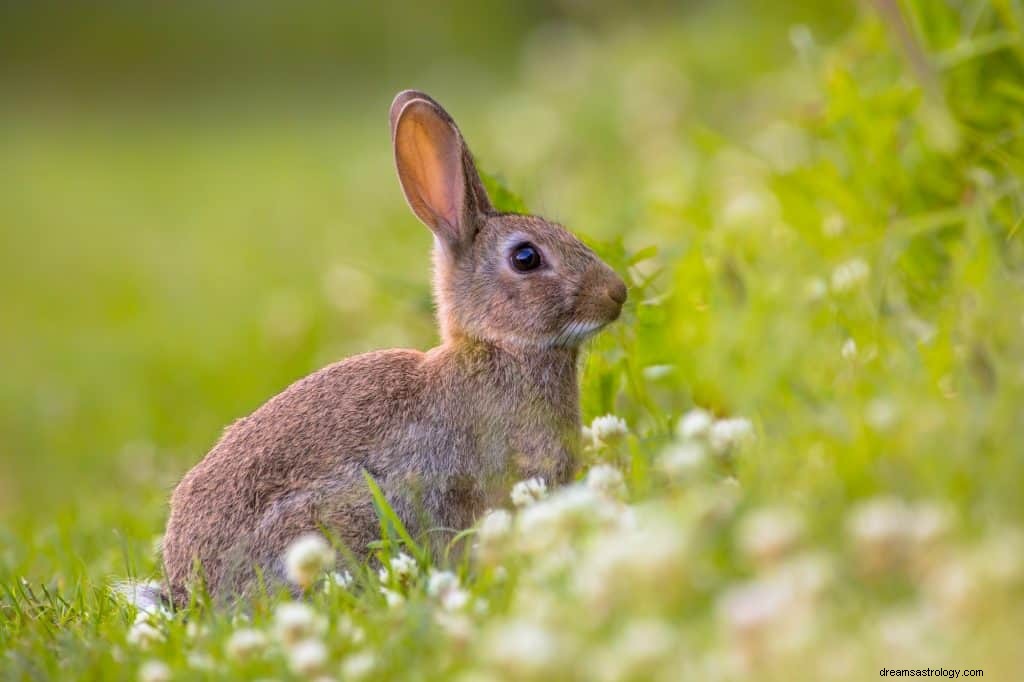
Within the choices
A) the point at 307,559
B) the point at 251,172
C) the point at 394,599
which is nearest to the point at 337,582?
the point at 307,559

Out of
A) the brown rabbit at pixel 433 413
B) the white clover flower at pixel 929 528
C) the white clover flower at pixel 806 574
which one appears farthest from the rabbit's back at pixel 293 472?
the white clover flower at pixel 929 528

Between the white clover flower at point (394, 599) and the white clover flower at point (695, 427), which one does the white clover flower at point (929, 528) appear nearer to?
the white clover flower at point (695, 427)

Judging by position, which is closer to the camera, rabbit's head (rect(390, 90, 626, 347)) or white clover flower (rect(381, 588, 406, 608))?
white clover flower (rect(381, 588, 406, 608))

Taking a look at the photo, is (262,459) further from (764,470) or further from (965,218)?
→ (965,218)

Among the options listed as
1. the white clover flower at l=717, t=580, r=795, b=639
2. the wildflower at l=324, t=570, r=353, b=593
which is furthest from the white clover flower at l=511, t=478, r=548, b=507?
the white clover flower at l=717, t=580, r=795, b=639

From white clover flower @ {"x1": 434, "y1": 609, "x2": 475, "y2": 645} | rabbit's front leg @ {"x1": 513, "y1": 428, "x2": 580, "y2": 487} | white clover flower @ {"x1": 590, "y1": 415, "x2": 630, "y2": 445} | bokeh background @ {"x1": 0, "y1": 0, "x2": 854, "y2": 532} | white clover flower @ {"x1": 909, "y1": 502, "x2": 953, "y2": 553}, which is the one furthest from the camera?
bokeh background @ {"x1": 0, "y1": 0, "x2": 854, "y2": 532}

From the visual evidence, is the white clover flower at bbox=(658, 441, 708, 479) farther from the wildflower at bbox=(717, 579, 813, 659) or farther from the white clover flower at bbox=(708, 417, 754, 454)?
the white clover flower at bbox=(708, 417, 754, 454)

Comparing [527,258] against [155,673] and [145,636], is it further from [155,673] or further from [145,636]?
[155,673]

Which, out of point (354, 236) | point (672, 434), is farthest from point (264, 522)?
point (354, 236)
